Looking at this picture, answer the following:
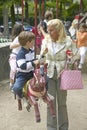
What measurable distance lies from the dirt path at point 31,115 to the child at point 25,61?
4.50 ft

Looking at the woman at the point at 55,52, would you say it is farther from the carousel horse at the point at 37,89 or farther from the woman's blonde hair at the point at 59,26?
the carousel horse at the point at 37,89

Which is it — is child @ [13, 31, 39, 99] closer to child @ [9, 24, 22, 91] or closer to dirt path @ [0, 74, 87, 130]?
child @ [9, 24, 22, 91]

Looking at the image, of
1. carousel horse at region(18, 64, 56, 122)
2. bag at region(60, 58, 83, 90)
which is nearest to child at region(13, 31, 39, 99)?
carousel horse at region(18, 64, 56, 122)

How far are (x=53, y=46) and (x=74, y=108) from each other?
2380 millimetres

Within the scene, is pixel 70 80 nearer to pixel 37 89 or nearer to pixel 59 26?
pixel 37 89

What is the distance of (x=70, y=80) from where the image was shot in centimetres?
466

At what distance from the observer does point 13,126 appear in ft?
20.0

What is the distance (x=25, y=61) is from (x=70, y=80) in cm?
59

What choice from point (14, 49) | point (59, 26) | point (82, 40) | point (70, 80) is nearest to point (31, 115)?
point (14, 49)

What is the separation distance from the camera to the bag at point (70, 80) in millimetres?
4648

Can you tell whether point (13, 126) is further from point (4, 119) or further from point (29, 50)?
point (29, 50)

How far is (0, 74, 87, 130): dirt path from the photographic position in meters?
6.07

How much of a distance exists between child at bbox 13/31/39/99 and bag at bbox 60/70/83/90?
0.40 m

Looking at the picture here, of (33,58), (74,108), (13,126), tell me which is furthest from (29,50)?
(74,108)
